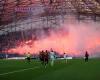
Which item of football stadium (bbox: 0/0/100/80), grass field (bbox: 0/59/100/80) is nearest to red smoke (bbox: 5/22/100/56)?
football stadium (bbox: 0/0/100/80)

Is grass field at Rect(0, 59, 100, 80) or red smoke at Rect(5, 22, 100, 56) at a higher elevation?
grass field at Rect(0, 59, 100, 80)

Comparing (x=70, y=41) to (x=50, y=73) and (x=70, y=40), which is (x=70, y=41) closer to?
(x=70, y=40)

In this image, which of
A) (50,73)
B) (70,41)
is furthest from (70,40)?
(50,73)

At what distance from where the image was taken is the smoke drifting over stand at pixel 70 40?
7450 centimetres

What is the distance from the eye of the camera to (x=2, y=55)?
2894 inches

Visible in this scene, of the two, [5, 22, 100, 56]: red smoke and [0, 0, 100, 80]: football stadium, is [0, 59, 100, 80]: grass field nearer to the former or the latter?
[0, 0, 100, 80]: football stadium

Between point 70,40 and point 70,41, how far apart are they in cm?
22

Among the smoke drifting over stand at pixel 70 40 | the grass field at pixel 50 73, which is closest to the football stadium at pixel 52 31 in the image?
the smoke drifting over stand at pixel 70 40

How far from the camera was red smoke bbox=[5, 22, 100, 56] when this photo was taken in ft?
245

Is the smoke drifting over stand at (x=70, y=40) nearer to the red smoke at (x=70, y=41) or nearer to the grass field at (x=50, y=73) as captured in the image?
the red smoke at (x=70, y=41)

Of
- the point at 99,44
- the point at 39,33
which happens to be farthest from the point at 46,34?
the point at 99,44

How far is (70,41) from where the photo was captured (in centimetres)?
7625

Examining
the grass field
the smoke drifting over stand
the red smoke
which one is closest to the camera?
→ the grass field

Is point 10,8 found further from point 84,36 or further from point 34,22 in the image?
point 84,36
